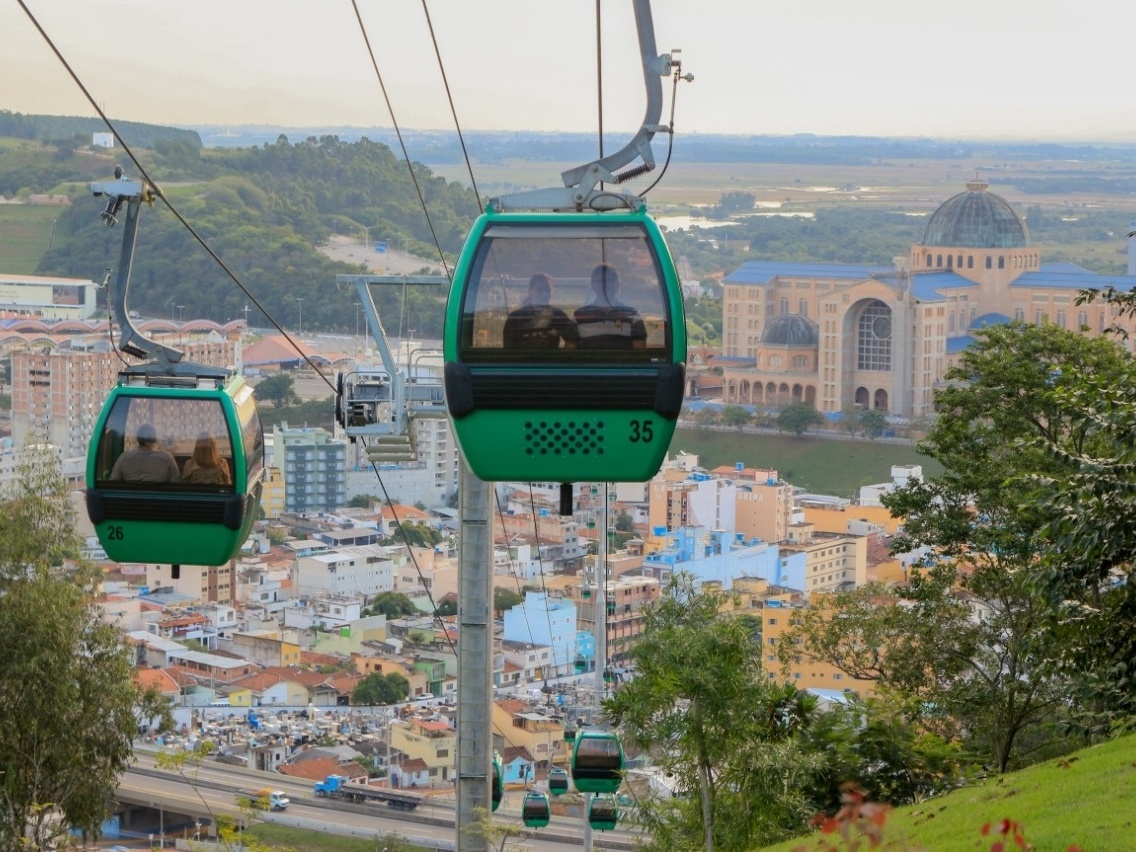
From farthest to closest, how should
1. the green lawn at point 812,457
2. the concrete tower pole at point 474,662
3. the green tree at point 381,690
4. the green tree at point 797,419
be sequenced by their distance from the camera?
the green tree at point 797,419, the green lawn at point 812,457, the green tree at point 381,690, the concrete tower pole at point 474,662

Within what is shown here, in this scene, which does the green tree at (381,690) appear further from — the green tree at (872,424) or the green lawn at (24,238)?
the green lawn at (24,238)

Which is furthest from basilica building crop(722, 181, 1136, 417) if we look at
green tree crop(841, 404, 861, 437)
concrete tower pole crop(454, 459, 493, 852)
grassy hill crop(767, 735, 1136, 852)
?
grassy hill crop(767, 735, 1136, 852)

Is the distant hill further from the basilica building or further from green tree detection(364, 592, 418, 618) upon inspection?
green tree detection(364, 592, 418, 618)

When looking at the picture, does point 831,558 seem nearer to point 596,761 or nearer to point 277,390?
point 277,390

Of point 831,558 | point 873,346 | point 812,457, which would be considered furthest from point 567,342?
point 873,346

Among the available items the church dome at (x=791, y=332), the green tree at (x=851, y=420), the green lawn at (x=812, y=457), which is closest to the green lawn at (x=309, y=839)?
the green lawn at (x=812, y=457)

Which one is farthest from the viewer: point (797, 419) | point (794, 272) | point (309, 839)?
point (794, 272)
